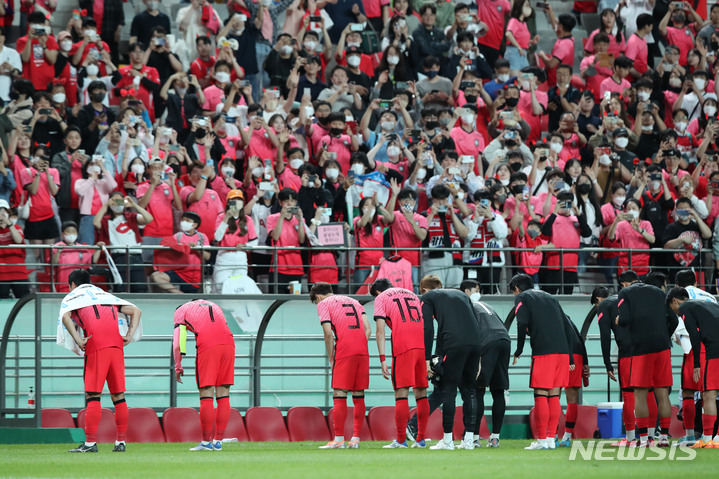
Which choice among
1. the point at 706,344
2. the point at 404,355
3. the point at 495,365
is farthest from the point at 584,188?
the point at 404,355

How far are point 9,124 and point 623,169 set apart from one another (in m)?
11.5

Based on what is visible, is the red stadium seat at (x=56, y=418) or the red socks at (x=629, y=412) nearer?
the red socks at (x=629, y=412)

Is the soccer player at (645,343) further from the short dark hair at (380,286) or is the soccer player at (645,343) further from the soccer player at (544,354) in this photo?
the short dark hair at (380,286)

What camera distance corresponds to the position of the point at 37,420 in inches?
637

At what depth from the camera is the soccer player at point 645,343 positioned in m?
14.7

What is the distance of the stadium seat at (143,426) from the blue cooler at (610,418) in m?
6.53

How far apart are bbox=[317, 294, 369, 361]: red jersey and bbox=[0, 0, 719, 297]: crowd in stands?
444cm

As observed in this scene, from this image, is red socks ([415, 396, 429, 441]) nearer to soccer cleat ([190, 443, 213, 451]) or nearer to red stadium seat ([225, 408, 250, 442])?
soccer cleat ([190, 443, 213, 451])

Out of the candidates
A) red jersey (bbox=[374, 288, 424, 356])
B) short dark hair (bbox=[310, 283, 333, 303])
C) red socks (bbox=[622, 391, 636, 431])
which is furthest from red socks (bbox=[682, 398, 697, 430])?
short dark hair (bbox=[310, 283, 333, 303])

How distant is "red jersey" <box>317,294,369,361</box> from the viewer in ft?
47.3

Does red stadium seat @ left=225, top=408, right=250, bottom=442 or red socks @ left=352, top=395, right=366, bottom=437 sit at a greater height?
red socks @ left=352, top=395, right=366, bottom=437

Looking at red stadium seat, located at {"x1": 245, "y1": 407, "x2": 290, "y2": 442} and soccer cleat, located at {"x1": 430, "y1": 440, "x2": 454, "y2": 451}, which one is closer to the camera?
soccer cleat, located at {"x1": 430, "y1": 440, "x2": 454, "y2": 451}

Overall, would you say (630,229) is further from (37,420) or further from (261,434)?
(37,420)

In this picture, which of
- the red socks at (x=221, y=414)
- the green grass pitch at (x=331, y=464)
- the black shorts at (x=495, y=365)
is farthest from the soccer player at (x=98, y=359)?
the black shorts at (x=495, y=365)
